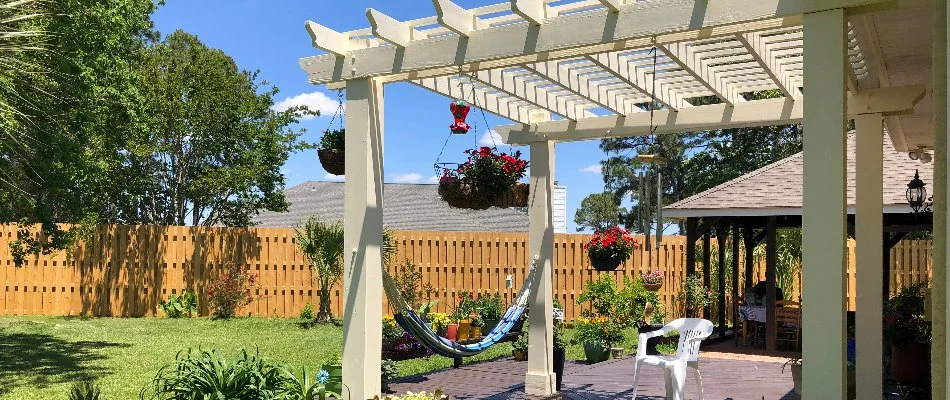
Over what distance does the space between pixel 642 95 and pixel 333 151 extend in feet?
8.48

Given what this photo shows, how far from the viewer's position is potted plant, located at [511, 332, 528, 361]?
29.9 ft

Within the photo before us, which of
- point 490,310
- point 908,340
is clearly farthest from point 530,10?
point 490,310

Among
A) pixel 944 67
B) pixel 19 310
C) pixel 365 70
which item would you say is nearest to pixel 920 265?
pixel 365 70

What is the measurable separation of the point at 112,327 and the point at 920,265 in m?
12.9

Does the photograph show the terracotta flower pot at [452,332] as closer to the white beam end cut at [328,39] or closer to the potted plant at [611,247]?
the potted plant at [611,247]

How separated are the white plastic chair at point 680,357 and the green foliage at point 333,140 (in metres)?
2.76

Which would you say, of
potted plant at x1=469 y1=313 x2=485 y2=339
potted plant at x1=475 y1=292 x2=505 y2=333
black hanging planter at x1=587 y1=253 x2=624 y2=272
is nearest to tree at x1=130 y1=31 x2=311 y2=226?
potted plant at x1=475 y1=292 x2=505 y2=333

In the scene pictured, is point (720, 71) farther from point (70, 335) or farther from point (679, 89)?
point (70, 335)

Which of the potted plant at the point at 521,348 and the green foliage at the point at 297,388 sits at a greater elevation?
the green foliage at the point at 297,388

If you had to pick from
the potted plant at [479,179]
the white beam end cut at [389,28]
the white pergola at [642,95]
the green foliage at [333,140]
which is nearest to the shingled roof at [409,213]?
the white pergola at [642,95]

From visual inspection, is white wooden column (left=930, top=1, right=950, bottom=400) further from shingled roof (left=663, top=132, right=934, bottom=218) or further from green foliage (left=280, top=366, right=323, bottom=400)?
shingled roof (left=663, top=132, right=934, bottom=218)

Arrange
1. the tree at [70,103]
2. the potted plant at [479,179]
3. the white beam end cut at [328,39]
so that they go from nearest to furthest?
1. the white beam end cut at [328,39]
2. the potted plant at [479,179]
3. the tree at [70,103]

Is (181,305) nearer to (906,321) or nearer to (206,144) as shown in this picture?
(206,144)

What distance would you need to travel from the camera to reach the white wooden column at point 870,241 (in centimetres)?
559
